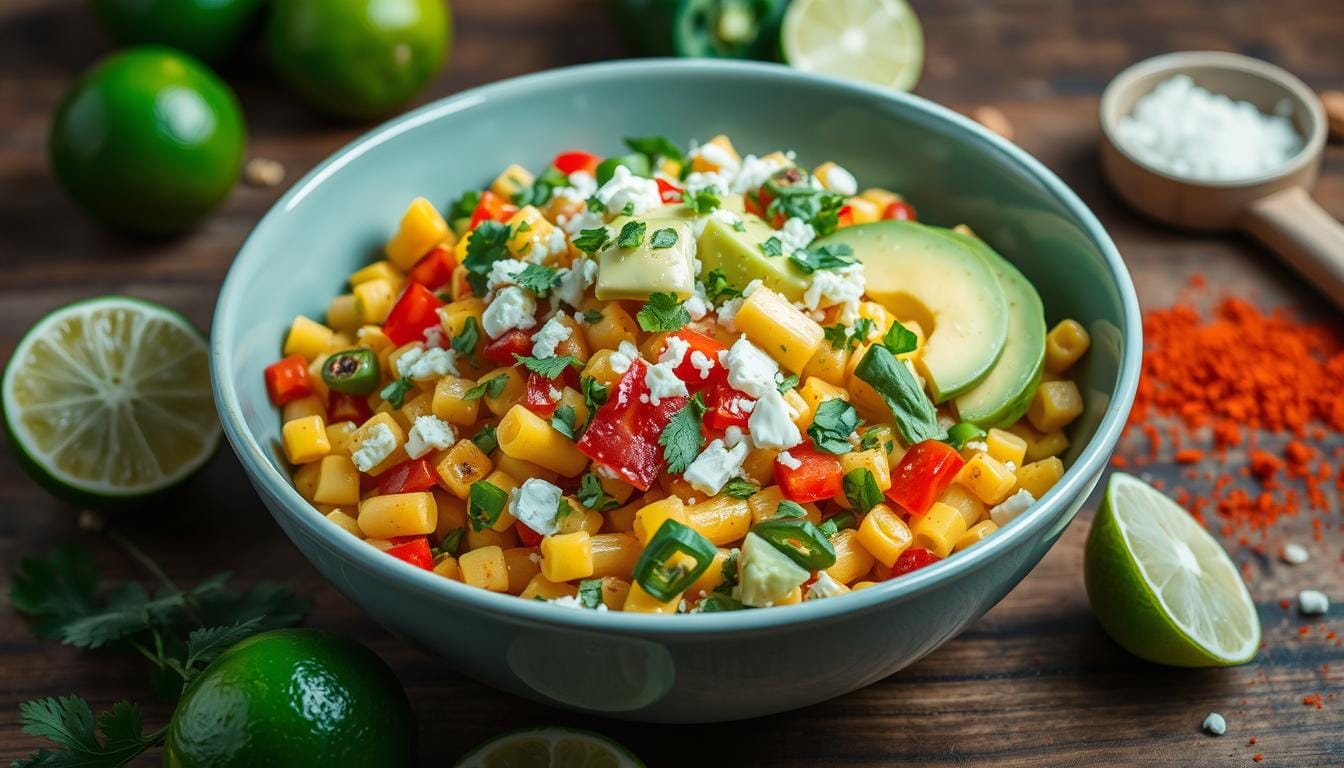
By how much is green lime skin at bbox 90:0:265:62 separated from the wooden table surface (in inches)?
9.7

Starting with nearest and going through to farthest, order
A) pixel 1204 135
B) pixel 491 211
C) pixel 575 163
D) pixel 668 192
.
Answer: pixel 668 192
pixel 491 211
pixel 575 163
pixel 1204 135

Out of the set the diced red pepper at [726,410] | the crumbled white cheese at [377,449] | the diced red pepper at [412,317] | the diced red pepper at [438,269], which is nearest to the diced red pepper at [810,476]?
the diced red pepper at [726,410]

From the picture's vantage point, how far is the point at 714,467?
275 centimetres

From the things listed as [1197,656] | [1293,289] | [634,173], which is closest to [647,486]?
[634,173]

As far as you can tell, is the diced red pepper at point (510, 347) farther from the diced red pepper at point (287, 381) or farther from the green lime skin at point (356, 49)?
the green lime skin at point (356, 49)

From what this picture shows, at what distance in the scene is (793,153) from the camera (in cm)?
382

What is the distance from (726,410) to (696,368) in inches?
4.9

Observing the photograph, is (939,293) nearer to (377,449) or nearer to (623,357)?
(623,357)

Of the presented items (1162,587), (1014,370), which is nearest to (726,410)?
(1014,370)

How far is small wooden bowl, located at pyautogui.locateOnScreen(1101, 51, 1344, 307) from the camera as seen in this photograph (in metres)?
4.13

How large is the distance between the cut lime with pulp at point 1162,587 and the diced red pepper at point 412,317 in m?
1.79

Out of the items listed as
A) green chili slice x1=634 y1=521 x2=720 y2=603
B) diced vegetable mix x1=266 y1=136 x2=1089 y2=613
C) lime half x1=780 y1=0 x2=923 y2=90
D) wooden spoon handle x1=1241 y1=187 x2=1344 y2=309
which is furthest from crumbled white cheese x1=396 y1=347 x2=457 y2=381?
wooden spoon handle x1=1241 y1=187 x2=1344 y2=309

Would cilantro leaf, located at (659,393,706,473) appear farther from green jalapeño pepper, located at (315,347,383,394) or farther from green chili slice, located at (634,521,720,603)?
green jalapeño pepper, located at (315,347,383,394)

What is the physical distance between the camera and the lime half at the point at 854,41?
15.8 ft
